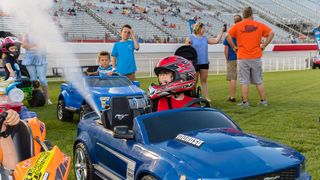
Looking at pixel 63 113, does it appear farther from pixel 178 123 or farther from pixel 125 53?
pixel 178 123

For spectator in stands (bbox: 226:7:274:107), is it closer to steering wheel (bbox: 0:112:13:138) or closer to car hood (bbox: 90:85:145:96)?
car hood (bbox: 90:85:145:96)

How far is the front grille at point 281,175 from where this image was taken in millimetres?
3469

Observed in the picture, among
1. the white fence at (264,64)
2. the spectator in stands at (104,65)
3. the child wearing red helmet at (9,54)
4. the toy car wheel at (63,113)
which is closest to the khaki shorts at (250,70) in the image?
the spectator in stands at (104,65)

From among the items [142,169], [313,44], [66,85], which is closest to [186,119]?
[142,169]

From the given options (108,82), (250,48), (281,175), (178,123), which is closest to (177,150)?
(178,123)

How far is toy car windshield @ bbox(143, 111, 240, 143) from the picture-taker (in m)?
4.35

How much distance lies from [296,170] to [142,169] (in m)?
1.34

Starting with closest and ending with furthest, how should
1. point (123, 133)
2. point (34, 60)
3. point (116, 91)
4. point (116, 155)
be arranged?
point (123, 133)
point (116, 155)
point (116, 91)
point (34, 60)

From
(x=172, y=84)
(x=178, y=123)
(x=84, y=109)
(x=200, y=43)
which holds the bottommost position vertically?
(x=84, y=109)

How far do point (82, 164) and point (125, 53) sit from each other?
15.7 feet

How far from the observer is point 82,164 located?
5473 millimetres

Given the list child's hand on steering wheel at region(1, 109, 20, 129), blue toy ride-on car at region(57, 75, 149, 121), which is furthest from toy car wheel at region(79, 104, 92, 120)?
child's hand on steering wheel at region(1, 109, 20, 129)

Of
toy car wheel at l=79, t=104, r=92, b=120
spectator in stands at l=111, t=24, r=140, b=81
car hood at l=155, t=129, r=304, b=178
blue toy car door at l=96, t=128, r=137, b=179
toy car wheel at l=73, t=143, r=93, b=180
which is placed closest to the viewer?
car hood at l=155, t=129, r=304, b=178

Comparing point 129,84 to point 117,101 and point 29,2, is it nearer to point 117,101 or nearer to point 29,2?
point 29,2
